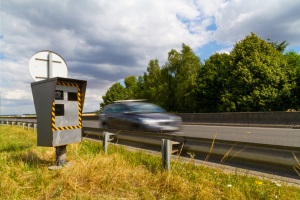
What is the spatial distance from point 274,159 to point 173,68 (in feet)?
158

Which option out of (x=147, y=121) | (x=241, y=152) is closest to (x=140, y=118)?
(x=147, y=121)

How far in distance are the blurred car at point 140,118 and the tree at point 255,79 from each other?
2302 centimetres

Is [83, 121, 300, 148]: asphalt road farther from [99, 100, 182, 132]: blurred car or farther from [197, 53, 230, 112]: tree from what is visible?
[197, 53, 230, 112]: tree

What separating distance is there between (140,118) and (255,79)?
25.3 metres

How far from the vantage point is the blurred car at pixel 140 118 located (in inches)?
422

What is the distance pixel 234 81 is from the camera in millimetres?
34719

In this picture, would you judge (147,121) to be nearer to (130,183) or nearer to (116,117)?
(116,117)

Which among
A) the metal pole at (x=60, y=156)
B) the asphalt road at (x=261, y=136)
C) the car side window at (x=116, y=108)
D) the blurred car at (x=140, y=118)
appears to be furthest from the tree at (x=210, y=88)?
the metal pole at (x=60, y=156)

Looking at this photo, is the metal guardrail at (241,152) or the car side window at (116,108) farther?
the car side window at (116,108)

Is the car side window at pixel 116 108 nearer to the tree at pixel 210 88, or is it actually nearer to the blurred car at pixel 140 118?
the blurred car at pixel 140 118

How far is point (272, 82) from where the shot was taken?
31.8 metres

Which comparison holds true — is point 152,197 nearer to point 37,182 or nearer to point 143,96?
point 37,182

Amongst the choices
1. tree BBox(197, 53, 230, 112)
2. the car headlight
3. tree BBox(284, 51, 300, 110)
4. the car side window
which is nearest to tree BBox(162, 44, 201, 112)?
tree BBox(197, 53, 230, 112)

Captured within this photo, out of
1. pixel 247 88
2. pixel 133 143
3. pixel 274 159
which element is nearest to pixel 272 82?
pixel 247 88
